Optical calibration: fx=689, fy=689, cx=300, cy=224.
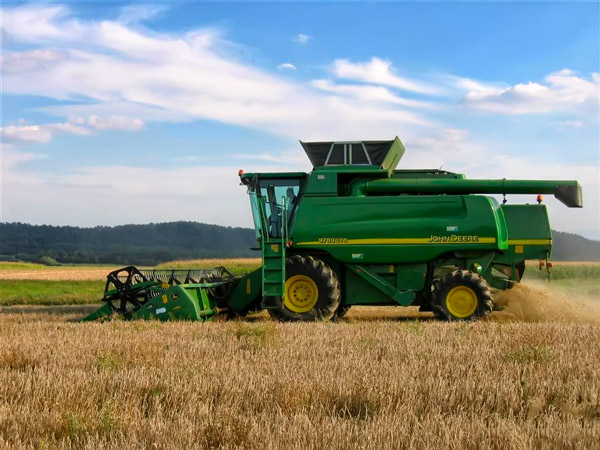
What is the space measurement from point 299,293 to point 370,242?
59.2 inches

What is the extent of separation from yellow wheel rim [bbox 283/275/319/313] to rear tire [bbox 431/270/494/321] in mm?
2041

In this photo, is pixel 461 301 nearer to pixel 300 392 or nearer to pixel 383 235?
pixel 383 235

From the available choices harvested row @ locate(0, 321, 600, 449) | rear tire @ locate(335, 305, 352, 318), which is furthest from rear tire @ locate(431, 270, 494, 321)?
harvested row @ locate(0, 321, 600, 449)

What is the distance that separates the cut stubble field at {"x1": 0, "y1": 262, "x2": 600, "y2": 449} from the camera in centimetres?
405

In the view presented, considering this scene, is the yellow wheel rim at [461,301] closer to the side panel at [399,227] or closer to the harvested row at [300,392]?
the side panel at [399,227]

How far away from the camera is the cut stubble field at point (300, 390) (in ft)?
13.3

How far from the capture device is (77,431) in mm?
4172

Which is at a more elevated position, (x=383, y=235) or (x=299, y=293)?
(x=383, y=235)

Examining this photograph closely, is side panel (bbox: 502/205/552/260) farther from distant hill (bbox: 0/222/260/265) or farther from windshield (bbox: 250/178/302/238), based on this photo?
distant hill (bbox: 0/222/260/265)

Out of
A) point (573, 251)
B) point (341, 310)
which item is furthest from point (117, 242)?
point (341, 310)

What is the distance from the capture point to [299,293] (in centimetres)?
1184

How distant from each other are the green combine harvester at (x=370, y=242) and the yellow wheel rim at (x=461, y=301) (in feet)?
0.05

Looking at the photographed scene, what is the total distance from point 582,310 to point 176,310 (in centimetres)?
733

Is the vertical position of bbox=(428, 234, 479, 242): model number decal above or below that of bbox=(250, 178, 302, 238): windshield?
below
